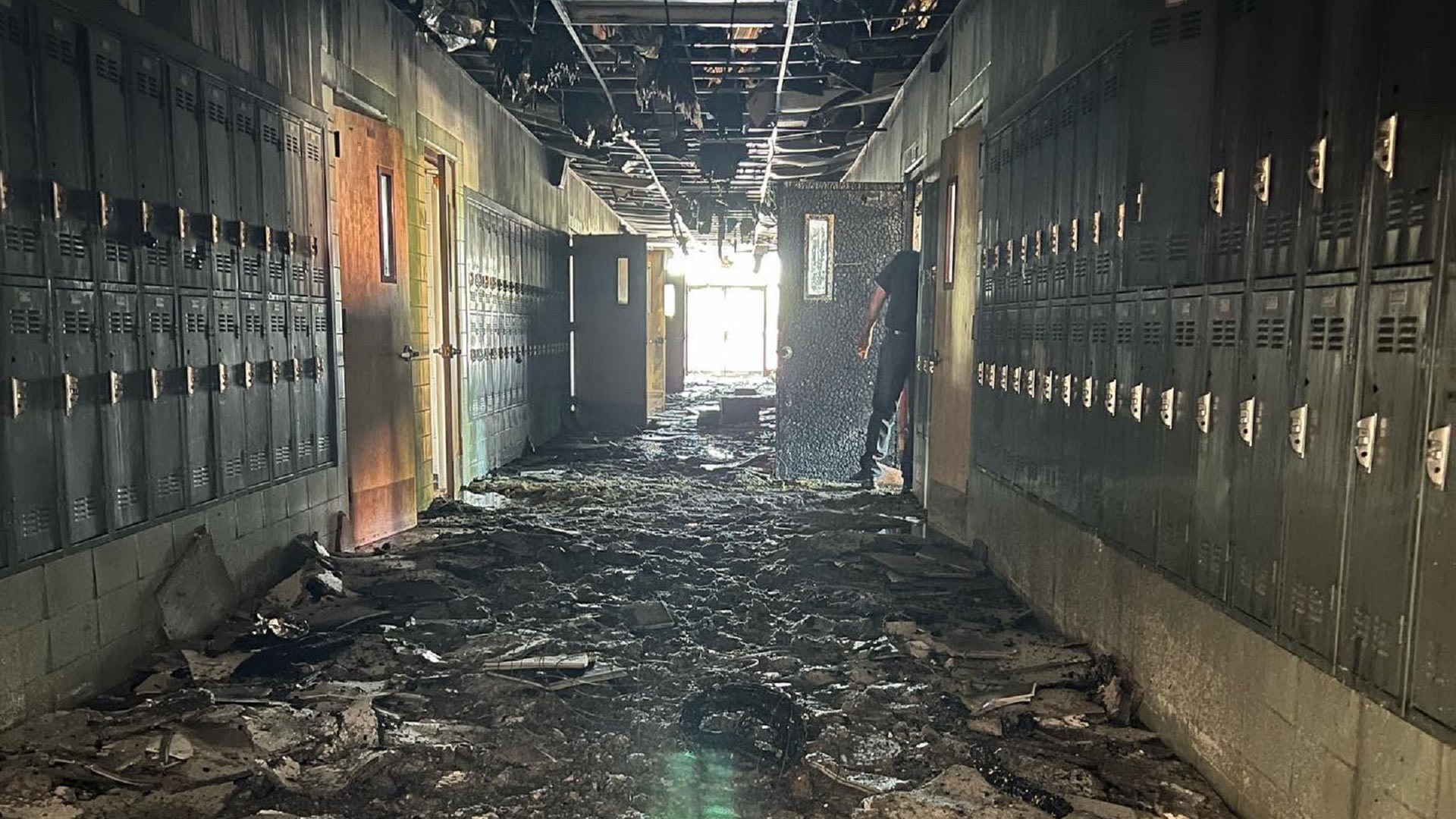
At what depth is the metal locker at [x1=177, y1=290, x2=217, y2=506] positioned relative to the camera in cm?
355

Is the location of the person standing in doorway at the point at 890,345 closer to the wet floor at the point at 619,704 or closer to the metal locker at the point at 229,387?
the wet floor at the point at 619,704

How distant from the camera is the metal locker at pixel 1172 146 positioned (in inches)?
102

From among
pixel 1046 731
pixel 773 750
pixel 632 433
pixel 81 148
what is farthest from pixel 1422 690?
pixel 632 433

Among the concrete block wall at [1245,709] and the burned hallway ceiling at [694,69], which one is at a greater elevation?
the burned hallway ceiling at [694,69]

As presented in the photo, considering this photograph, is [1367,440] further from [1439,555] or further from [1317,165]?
[1317,165]

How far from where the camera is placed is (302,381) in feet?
15.0

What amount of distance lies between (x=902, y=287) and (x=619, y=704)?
4.42 meters

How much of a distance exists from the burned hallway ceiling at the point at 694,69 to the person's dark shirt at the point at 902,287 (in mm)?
1559

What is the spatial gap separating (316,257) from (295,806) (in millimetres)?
3208

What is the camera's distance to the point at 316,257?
471cm

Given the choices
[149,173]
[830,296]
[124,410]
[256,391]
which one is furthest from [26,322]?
[830,296]

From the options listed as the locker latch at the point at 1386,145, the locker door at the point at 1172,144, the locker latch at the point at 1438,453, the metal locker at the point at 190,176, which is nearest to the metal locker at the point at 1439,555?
the locker latch at the point at 1438,453

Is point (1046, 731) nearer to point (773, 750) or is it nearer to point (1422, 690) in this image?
point (773, 750)

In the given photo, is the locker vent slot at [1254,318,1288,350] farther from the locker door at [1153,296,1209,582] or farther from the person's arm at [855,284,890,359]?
the person's arm at [855,284,890,359]
